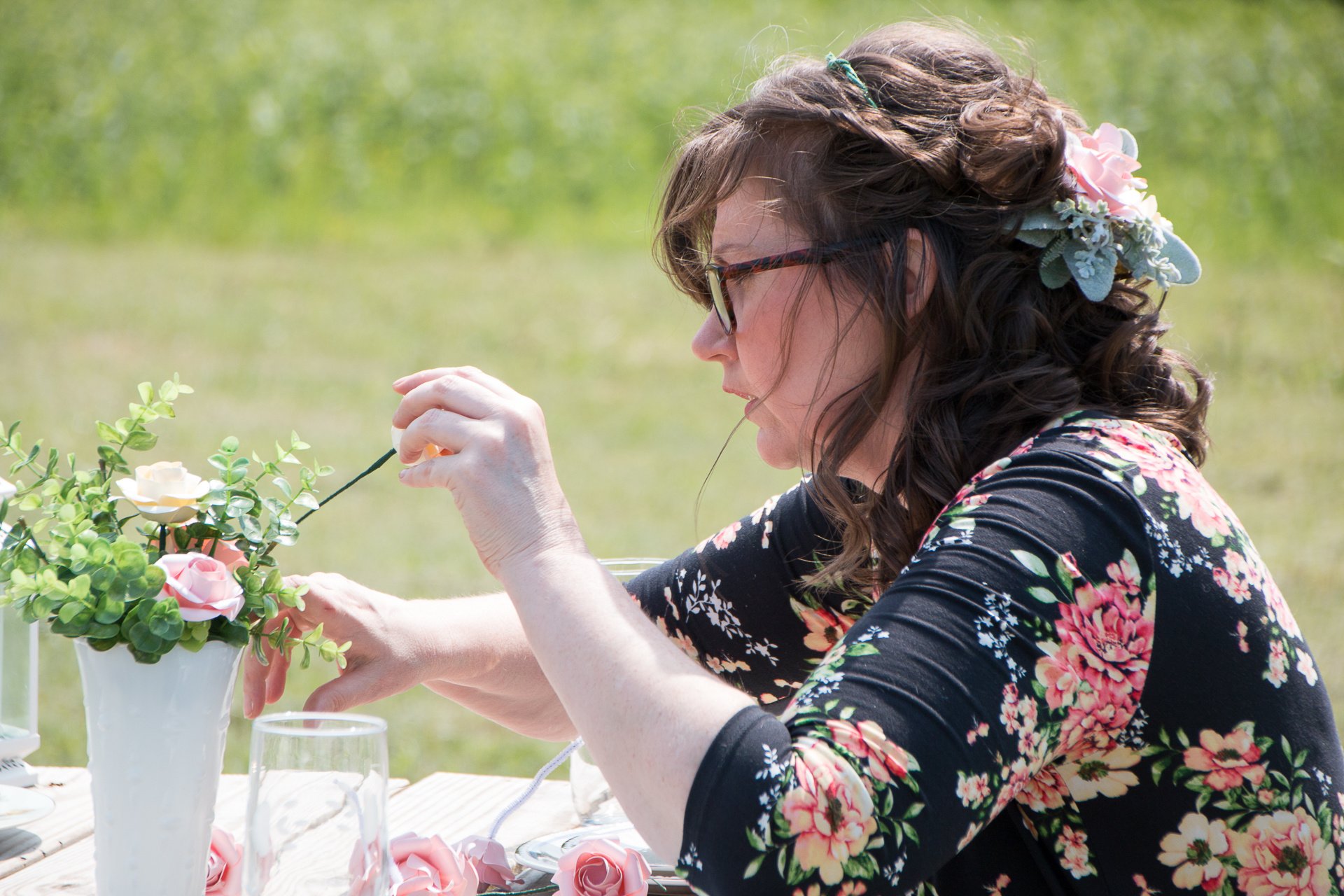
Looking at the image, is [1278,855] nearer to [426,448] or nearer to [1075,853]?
[1075,853]

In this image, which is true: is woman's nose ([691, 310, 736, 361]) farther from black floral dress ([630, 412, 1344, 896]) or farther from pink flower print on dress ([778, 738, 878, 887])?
pink flower print on dress ([778, 738, 878, 887])

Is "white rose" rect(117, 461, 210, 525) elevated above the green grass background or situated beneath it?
situated beneath

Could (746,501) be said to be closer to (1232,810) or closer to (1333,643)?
(1333,643)

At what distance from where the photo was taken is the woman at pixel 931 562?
3.58 ft

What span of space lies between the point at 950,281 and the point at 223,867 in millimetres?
938

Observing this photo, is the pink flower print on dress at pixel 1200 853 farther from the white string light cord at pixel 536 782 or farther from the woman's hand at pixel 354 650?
the woman's hand at pixel 354 650

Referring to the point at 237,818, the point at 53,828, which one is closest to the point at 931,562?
the point at 237,818

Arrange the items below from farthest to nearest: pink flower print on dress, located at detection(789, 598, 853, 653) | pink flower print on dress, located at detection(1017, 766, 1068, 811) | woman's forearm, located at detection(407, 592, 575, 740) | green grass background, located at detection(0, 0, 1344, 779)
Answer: green grass background, located at detection(0, 0, 1344, 779) → pink flower print on dress, located at detection(789, 598, 853, 653) → woman's forearm, located at detection(407, 592, 575, 740) → pink flower print on dress, located at detection(1017, 766, 1068, 811)

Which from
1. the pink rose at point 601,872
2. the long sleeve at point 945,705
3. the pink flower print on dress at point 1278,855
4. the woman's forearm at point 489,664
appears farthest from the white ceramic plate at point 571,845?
the pink flower print on dress at point 1278,855

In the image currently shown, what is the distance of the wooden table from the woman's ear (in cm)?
74

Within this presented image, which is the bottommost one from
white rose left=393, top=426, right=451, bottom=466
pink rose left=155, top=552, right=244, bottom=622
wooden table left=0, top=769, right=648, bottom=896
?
wooden table left=0, top=769, right=648, bottom=896

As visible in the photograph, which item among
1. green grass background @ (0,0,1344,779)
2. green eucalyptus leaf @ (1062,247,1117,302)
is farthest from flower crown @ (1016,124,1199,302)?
green grass background @ (0,0,1344,779)

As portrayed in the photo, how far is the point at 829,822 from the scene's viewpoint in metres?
1.06

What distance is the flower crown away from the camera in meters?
1.44
